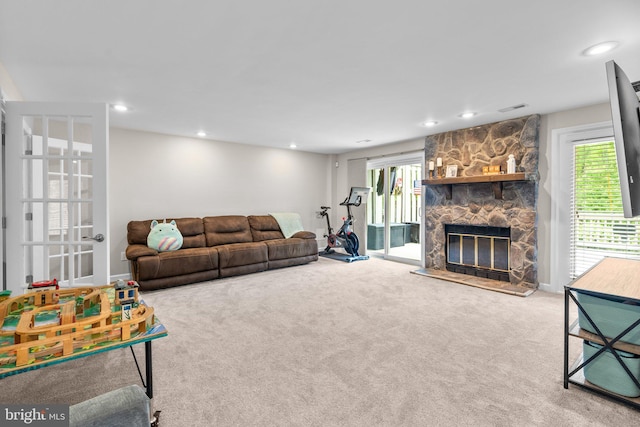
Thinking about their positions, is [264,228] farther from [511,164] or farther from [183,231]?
[511,164]

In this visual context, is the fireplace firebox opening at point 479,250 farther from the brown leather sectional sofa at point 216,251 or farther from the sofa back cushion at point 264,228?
the sofa back cushion at point 264,228

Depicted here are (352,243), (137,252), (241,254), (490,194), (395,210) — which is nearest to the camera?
(137,252)

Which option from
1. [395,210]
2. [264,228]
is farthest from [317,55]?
[395,210]

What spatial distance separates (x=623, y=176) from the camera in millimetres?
1349

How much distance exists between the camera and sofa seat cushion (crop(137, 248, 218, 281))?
4.03m

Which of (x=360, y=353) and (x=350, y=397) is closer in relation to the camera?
(x=350, y=397)

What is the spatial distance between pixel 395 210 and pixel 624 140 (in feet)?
20.7

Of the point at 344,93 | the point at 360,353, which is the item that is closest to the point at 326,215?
the point at 344,93

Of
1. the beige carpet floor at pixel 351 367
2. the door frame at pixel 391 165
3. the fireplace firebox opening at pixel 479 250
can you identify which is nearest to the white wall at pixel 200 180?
the door frame at pixel 391 165

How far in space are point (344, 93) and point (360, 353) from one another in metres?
2.53

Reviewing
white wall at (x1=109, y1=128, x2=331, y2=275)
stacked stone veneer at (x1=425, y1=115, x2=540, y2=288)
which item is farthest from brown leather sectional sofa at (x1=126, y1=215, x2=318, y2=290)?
stacked stone veneer at (x1=425, y1=115, x2=540, y2=288)

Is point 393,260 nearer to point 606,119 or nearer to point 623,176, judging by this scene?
point 606,119

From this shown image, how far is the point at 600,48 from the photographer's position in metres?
2.30

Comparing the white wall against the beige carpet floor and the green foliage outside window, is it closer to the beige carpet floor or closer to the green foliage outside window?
the beige carpet floor
